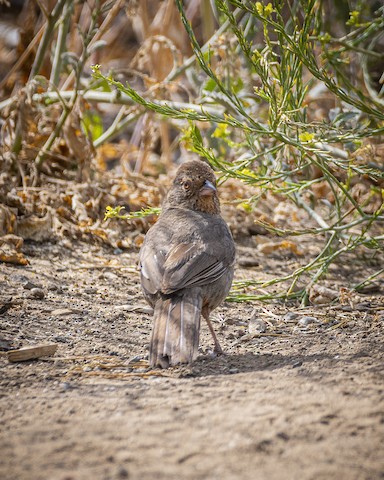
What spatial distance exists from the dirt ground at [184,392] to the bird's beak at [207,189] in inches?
37.6

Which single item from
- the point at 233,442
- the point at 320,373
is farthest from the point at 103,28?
the point at 233,442

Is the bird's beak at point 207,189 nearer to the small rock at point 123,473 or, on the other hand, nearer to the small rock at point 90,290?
the small rock at point 90,290

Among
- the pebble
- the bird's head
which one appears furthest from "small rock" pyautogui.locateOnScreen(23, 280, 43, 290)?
the pebble

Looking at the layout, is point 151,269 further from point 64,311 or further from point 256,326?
point 256,326

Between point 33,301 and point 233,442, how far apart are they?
9.01 ft

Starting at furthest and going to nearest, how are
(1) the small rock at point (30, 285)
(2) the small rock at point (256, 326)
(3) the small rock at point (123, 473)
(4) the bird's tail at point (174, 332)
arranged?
(1) the small rock at point (30, 285), (2) the small rock at point (256, 326), (4) the bird's tail at point (174, 332), (3) the small rock at point (123, 473)

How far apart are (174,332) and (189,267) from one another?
57cm

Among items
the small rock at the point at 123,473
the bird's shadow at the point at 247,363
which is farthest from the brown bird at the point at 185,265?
the small rock at the point at 123,473

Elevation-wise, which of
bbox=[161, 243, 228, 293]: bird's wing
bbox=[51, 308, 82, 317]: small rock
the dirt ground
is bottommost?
the dirt ground

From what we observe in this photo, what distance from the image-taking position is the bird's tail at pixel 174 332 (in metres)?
3.74

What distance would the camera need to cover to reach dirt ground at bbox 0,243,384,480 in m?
2.46

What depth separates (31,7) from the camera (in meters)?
7.91

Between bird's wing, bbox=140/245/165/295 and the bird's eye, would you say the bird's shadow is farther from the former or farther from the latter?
the bird's eye

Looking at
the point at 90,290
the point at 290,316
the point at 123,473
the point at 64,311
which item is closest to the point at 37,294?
the point at 64,311
